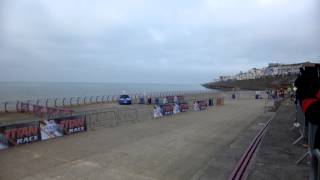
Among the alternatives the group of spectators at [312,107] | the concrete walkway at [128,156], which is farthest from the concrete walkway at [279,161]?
the group of spectators at [312,107]

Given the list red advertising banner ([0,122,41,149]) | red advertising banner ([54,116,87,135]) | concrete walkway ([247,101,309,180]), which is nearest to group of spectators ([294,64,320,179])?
concrete walkway ([247,101,309,180])

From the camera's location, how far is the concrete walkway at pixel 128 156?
11.3 m

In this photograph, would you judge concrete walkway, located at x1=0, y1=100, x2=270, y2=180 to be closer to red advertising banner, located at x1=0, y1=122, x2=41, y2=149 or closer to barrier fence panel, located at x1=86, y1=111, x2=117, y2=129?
red advertising banner, located at x1=0, y1=122, x2=41, y2=149

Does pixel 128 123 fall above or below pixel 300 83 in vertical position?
below

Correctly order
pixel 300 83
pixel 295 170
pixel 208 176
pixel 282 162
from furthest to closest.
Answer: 1. pixel 208 176
2. pixel 282 162
3. pixel 295 170
4. pixel 300 83

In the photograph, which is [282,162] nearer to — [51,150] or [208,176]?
[208,176]

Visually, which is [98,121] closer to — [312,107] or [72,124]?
[72,124]

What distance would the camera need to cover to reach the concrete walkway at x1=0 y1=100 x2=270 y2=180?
11312 mm

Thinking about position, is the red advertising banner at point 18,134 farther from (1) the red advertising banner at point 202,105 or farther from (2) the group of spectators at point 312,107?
(1) the red advertising banner at point 202,105

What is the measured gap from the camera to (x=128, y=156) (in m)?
14.1

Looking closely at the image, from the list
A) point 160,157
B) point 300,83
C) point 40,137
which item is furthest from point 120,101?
point 300,83

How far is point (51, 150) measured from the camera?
604 inches

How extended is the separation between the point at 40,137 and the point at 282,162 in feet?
42.1

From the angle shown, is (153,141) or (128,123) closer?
(153,141)
